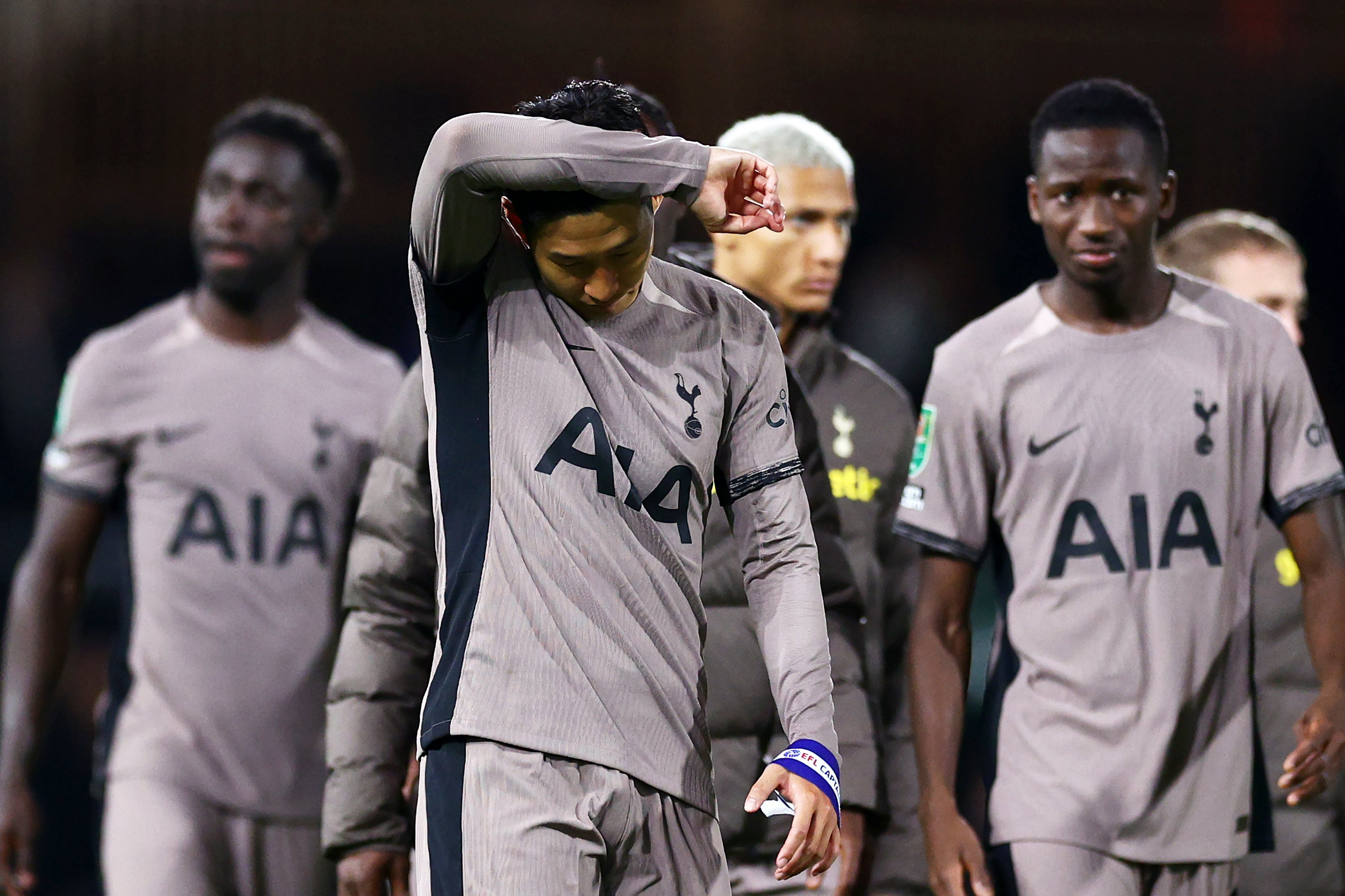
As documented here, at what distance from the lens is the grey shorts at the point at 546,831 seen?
2484mm

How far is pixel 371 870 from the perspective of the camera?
→ 3.24m

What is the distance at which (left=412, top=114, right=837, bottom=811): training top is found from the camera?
2531 millimetres

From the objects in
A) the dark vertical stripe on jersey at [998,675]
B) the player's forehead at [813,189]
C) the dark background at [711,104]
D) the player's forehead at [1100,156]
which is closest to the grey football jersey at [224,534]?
the player's forehead at [813,189]

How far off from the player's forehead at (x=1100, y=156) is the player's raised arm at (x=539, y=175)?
4.35ft

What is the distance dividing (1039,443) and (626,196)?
1.50 metres

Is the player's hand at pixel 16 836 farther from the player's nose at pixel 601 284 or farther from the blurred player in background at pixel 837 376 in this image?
the player's nose at pixel 601 284

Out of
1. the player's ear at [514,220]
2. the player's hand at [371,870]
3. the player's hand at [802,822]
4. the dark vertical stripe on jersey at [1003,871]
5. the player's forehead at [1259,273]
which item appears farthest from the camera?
the player's forehead at [1259,273]

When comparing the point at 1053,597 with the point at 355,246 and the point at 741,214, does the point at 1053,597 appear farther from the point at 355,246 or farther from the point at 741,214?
the point at 355,246

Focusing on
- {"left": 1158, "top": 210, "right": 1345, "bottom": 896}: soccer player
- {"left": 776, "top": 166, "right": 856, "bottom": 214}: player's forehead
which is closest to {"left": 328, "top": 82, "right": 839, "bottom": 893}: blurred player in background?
{"left": 776, "top": 166, "right": 856, "bottom": 214}: player's forehead

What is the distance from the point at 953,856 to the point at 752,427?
1261mm

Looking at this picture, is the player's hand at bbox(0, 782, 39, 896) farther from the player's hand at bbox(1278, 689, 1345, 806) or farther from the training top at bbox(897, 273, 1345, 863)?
the player's hand at bbox(1278, 689, 1345, 806)

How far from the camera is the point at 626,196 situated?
2529mm

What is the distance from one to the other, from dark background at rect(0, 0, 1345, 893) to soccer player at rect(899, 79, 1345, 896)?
208 inches

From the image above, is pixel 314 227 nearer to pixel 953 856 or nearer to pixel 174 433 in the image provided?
pixel 174 433
